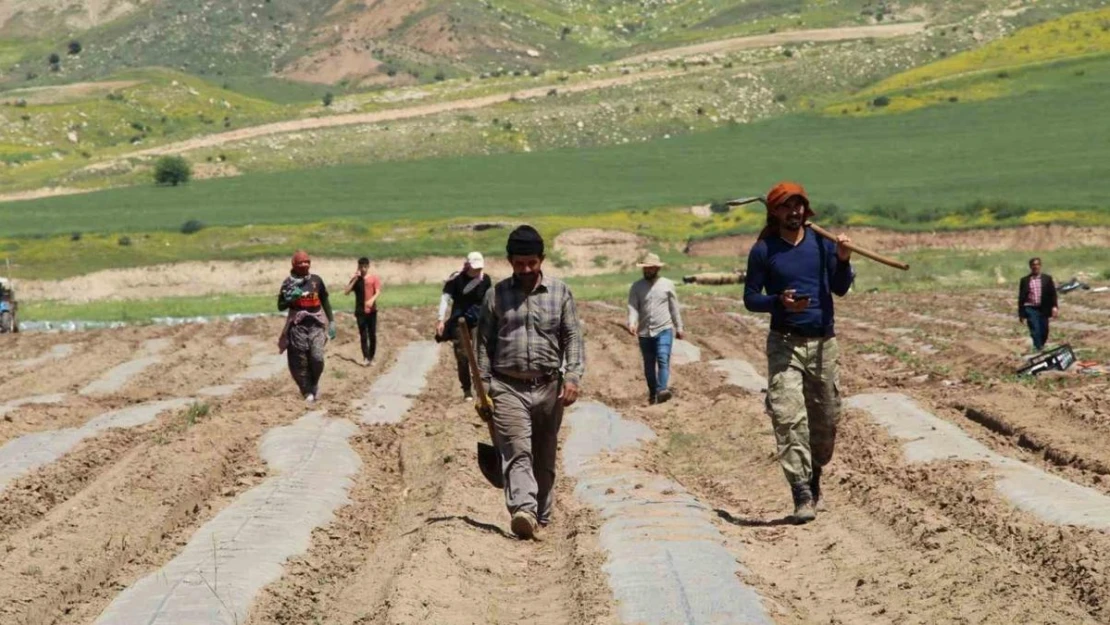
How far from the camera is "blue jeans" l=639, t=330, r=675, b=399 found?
1773 centimetres

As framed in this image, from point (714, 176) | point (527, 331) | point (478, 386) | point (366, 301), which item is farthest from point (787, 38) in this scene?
point (478, 386)

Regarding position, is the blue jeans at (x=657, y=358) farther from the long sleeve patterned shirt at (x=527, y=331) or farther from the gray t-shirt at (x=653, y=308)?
the long sleeve patterned shirt at (x=527, y=331)

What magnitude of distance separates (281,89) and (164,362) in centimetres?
12229

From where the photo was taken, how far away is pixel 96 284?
195 feet

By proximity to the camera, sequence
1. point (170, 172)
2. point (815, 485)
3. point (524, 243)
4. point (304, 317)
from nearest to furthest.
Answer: point (524, 243), point (815, 485), point (304, 317), point (170, 172)

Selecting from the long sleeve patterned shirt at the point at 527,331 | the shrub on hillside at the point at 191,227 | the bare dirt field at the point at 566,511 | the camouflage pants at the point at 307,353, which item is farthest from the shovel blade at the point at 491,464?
the shrub on hillside at the point at 191,227

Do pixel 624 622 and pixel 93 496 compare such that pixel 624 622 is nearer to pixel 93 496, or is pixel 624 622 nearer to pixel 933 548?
pixel 933 548

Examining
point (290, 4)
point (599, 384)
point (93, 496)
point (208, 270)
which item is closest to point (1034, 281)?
point (599, 384)

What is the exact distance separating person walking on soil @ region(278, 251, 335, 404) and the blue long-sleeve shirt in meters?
7.31

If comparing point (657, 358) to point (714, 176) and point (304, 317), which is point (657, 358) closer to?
point (304, 317)

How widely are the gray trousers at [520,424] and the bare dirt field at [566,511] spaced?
1.10 feet

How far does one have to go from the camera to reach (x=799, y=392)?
10430mm

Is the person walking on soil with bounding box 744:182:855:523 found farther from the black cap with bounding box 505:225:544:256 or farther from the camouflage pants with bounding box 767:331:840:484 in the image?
the black cap with bounding box 505:225:544:256

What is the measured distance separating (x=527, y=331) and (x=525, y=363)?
190mm
